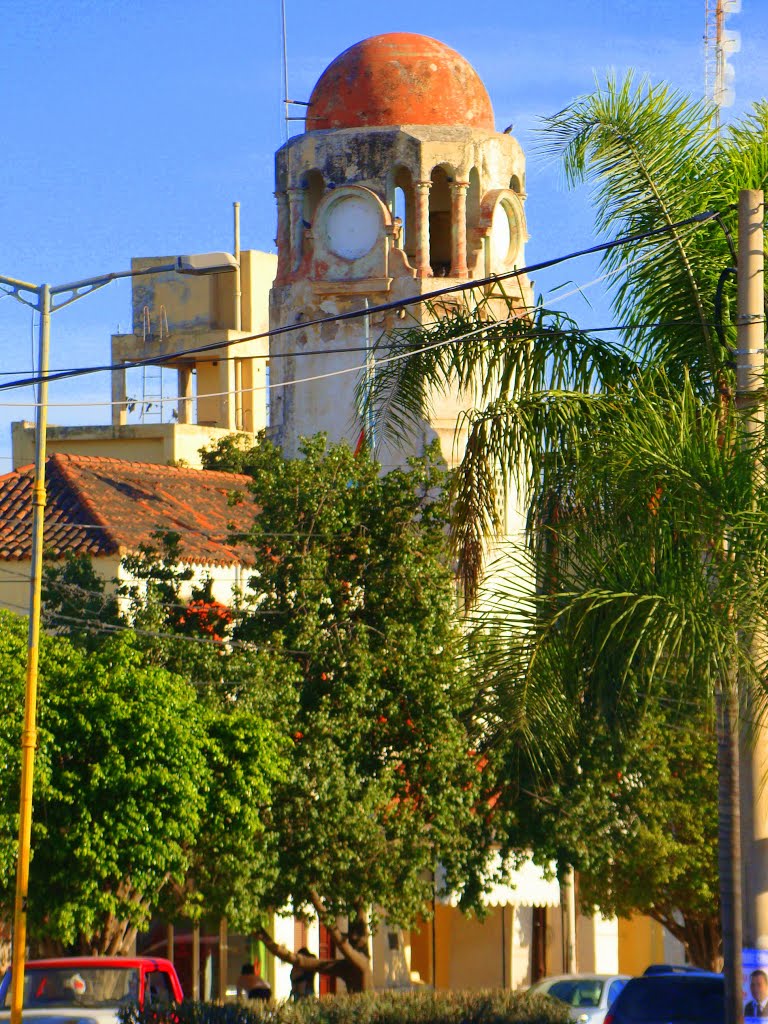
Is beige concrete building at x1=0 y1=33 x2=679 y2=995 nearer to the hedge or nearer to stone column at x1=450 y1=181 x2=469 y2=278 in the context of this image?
stone column at x1=450 y1=181 x2=469 y2=278

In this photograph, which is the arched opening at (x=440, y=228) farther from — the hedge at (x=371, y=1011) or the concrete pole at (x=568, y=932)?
the hedge at (x=371, y=1011)

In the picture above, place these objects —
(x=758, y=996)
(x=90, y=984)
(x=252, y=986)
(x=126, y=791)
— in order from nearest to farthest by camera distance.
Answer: (x=758, y=996) < (x=90, y=984) < (x=126, y=791) < (x=252, y=986)

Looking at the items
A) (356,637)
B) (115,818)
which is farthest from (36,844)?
(356,637)

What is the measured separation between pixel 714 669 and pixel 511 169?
105 ft

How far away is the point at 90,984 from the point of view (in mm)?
16375

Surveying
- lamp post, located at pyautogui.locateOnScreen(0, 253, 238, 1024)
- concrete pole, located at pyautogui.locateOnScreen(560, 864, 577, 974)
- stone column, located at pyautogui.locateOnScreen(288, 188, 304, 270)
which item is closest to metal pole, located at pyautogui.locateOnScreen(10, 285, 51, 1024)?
lamp post, located at pyautogui.locateOnScreen(0, 253, 238, 1024)

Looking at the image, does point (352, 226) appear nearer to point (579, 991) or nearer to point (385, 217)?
point (385, 217)

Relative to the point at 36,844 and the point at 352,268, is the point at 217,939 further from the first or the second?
the point at 352,268

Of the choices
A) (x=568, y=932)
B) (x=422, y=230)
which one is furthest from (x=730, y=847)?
(x=422, y=230)

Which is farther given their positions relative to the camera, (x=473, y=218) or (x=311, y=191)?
(x=311, y=191)

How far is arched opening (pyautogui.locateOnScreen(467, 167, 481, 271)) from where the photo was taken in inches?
1638

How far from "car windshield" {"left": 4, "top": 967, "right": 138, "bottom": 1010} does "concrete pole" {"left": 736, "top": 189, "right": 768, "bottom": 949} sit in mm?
6415

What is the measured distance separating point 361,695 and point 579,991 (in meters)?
5.16

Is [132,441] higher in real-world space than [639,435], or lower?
higher
